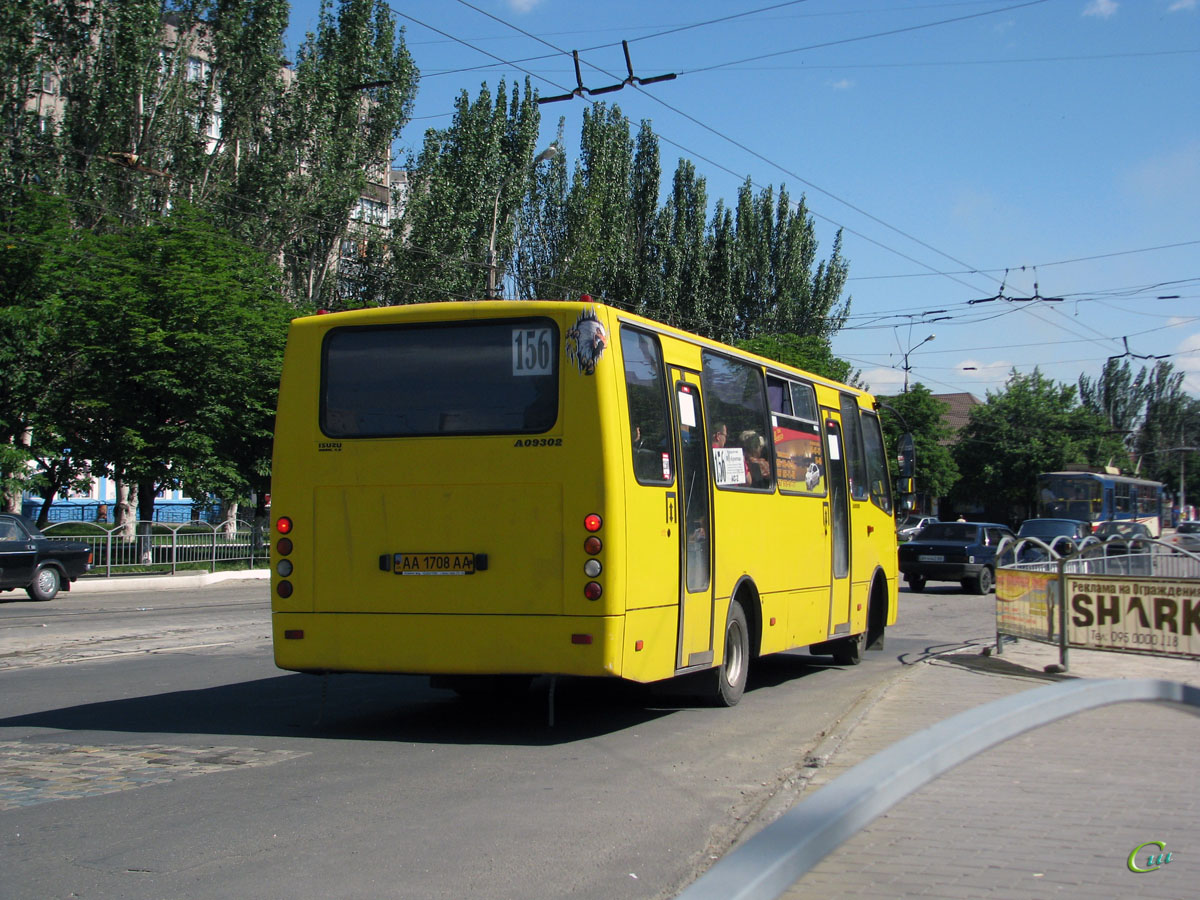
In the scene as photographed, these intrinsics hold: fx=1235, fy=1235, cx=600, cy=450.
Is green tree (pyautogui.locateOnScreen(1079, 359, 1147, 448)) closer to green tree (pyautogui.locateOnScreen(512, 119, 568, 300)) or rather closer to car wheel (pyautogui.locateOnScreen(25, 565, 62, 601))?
green tree (pyautogui.locateOnScreen(512, 119, 568, 300))

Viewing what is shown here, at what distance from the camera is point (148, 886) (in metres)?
5.00

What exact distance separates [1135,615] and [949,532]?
1863 centimetres

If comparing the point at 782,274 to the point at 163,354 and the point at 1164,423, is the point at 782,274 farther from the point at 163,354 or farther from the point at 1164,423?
the point at 1164,423

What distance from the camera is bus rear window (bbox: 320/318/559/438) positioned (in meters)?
8.52

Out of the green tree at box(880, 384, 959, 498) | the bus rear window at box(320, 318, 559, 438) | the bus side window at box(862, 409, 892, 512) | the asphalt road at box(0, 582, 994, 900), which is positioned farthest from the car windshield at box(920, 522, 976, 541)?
the green tree at box(880, 384, 959, 498)

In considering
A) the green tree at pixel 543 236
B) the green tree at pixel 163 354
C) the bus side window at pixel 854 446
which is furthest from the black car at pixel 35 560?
the green tree at pixel 543 236

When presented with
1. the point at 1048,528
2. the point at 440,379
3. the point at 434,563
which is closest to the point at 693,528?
the point at 434,563

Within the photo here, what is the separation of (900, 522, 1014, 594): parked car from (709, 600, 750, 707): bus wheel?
65.2 feet

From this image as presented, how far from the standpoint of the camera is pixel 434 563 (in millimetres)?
8617

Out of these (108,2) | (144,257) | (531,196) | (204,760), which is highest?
(108,2)

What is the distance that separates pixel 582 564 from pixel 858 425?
723 cm

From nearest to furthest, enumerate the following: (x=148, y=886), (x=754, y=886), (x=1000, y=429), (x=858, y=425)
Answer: (x=754, y=886)
(x=148, y=886)
(x=858, y=425)
(x=1000, y=429)

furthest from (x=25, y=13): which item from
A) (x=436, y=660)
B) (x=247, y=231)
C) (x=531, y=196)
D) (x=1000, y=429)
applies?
(x=1000, y=429)

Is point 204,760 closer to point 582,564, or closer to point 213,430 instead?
point 582,564
